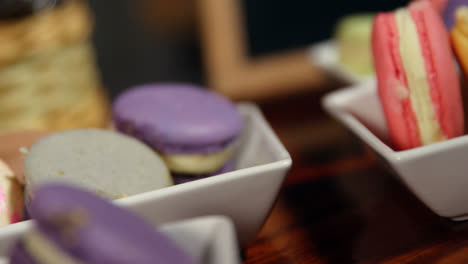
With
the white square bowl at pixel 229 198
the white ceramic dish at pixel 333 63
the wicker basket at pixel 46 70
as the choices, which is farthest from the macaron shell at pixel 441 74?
the wicker basket at pixel 46 70

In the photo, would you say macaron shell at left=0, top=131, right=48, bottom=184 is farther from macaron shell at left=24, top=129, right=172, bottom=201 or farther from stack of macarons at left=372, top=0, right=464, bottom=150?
stack of macarons at left=372, top=0, right=464, bottom=150

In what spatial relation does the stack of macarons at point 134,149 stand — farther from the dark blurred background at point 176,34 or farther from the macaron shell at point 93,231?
the dark blurred background at point 176,34

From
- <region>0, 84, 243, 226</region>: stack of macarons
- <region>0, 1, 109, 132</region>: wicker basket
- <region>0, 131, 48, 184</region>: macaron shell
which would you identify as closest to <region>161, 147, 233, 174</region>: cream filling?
<region>0, 84, 243, 226</region>: stack of macarons

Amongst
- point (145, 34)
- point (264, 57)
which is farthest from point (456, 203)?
point (145, 34)

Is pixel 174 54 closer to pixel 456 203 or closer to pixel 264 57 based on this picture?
pixel 264 57

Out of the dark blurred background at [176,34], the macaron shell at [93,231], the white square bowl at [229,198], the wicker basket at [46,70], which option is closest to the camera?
the macaron shell at [93,231]

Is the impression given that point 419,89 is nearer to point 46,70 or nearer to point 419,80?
point 419,80

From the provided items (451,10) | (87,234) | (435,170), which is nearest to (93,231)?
(87,234)
